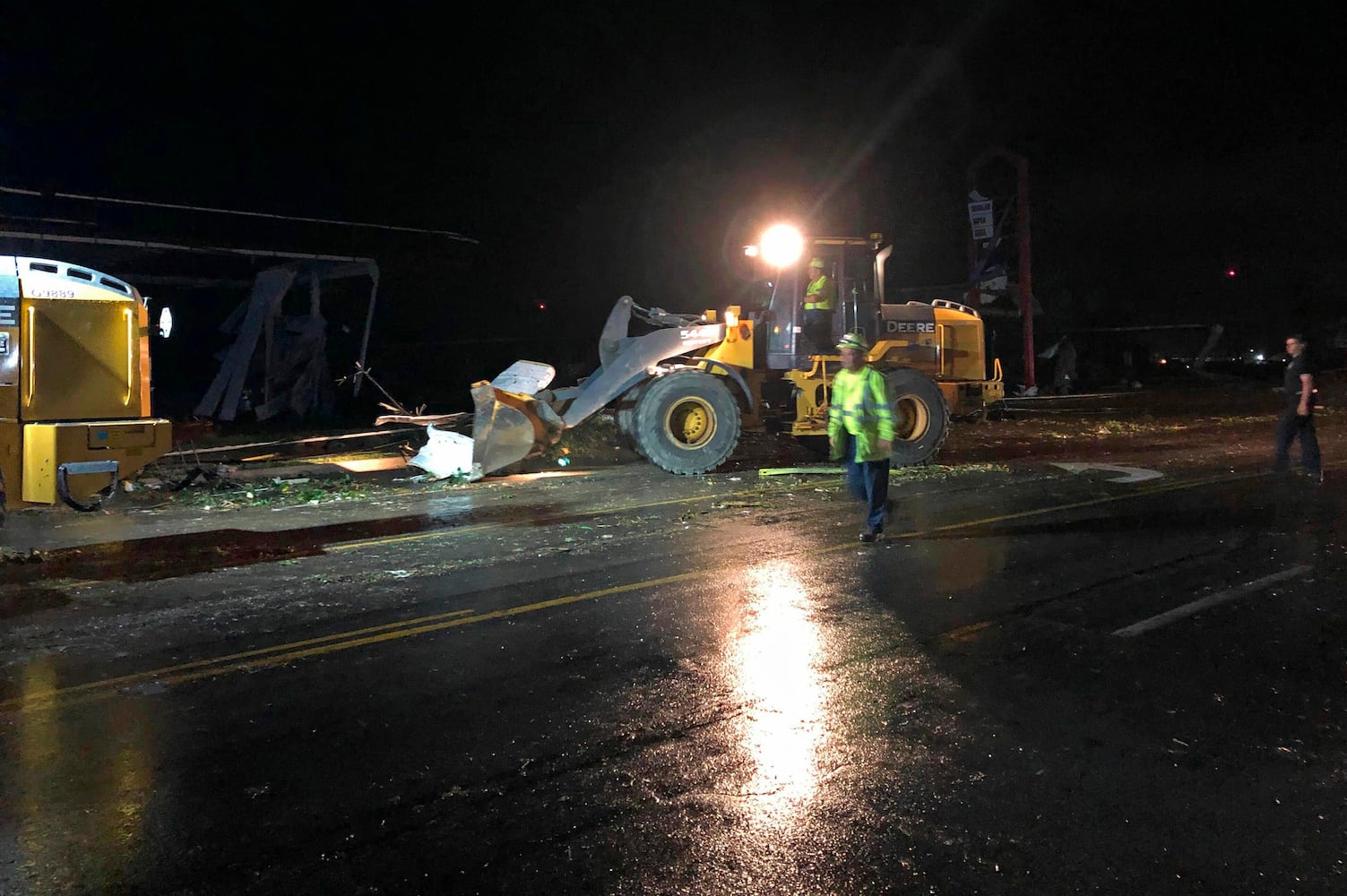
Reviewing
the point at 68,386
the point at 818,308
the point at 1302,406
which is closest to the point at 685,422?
the point at 818,308

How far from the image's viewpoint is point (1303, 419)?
11.7 metres

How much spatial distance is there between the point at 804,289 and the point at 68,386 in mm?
8838

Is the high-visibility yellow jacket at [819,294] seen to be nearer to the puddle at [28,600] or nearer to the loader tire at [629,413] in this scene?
the loader tire at [629,413]

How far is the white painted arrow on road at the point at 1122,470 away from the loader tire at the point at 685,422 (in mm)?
4417

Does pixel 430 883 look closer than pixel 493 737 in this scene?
Yes

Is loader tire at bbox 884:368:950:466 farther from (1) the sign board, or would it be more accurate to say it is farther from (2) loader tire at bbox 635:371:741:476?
(1) the sign board

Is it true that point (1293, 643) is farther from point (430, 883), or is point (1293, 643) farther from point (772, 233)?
point (772, 233)

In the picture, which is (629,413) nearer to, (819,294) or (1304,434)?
(819,294)

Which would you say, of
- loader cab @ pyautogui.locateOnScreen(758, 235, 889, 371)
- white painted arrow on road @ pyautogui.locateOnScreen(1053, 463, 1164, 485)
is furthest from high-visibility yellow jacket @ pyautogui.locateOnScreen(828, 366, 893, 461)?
loader cab @ pyautogui.locateOnScreen(758, 235, 889, 371)

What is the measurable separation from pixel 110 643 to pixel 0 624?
1.03 metres

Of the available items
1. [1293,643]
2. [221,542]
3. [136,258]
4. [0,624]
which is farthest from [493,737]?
[136,258]

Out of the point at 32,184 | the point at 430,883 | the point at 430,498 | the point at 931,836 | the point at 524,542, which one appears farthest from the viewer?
the point at 32,184

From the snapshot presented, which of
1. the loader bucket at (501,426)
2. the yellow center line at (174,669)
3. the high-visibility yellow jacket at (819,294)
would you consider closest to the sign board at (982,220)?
the high-visibility yellow jacket at (819,294)

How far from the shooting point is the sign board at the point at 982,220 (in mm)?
32031
